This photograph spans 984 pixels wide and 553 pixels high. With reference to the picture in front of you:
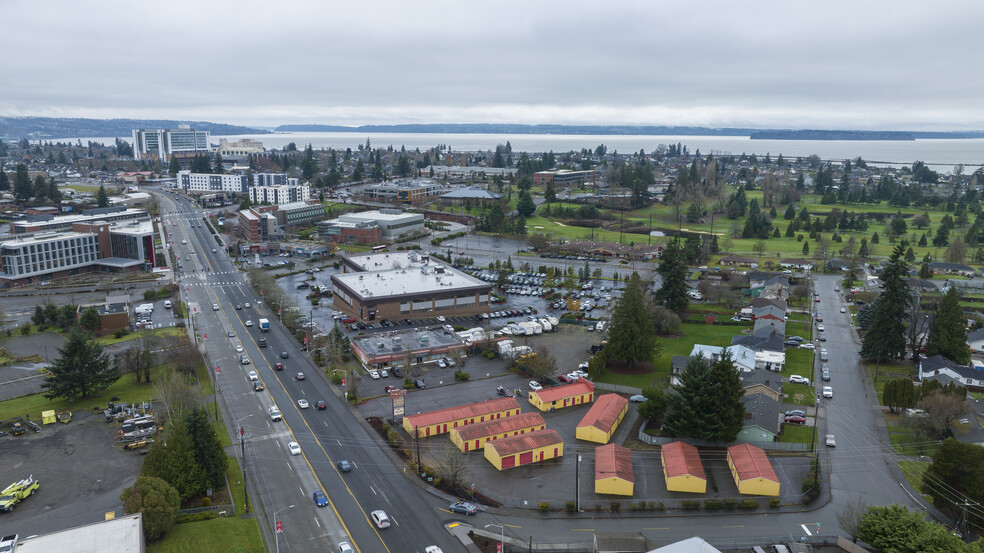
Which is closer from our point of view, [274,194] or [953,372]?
[953,372]

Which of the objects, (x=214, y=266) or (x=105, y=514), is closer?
(x=105, y=514)

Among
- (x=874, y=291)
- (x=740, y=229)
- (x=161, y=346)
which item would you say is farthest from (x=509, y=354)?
(x=740, y=229)

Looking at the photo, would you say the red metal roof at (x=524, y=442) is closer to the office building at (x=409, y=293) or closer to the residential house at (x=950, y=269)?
the office building at (x=409, y=293)

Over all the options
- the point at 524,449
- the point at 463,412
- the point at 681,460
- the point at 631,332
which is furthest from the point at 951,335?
→ the point at 463,412

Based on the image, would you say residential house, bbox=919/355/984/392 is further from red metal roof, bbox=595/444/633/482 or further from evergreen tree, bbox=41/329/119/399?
evergreen tree, bbox=41/329/119/399

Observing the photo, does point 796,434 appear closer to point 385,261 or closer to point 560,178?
point 385,261

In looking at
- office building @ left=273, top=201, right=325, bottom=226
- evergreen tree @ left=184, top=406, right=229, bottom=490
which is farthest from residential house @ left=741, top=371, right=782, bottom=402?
office building @ left=273, top=201, right=325, bottom=226

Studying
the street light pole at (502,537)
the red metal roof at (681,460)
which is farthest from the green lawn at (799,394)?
the street light pole at (502,537)

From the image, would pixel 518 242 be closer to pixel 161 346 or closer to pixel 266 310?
pixel 266 310
